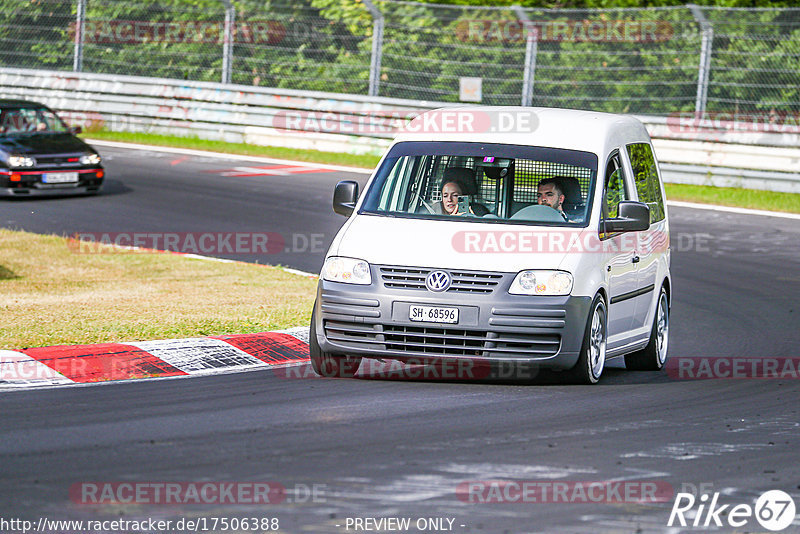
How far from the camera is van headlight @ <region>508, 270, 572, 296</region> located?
30.4 feet

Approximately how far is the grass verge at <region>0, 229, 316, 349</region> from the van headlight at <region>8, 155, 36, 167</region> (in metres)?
3.10

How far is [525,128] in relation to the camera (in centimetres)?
1067

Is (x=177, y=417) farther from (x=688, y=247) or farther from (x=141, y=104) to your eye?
(x=141, y=104)

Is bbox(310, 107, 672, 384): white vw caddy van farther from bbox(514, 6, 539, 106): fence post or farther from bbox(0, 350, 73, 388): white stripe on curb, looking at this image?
bbox(514, 6, 539, 106): fence post

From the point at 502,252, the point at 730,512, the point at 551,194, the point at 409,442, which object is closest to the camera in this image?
the point at 730,512

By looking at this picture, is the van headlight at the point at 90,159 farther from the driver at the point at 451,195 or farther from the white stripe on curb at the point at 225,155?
the driver at the point at 451,195

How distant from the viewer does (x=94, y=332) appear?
11.1 meters

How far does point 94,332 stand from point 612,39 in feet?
53.0

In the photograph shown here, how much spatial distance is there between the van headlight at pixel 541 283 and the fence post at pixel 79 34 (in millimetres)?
22583

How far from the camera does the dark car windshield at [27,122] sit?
2219cm

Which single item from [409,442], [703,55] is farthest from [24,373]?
[703,55]

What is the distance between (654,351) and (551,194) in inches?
66.2

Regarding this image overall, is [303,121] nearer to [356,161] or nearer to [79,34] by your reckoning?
[356,161]

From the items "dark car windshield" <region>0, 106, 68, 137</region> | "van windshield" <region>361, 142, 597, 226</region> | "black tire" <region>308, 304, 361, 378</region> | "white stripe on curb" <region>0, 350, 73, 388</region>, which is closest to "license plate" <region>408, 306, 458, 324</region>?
"black tire" <region>308, 304, 361, 378</region>
